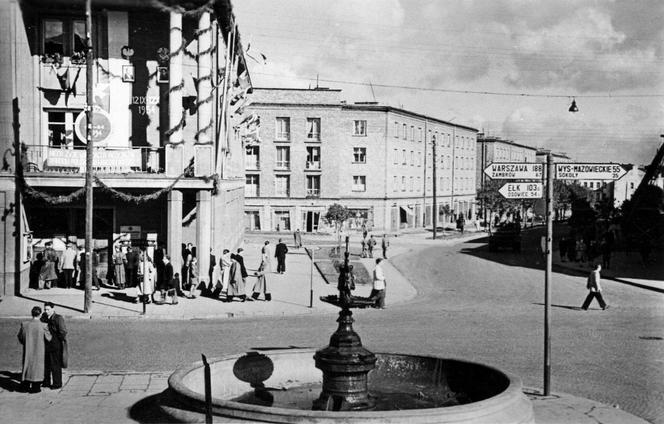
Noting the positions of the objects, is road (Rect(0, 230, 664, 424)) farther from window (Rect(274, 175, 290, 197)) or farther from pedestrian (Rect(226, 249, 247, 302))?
window (Rect(274, 175, 290, 197))

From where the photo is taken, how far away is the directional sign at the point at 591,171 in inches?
501

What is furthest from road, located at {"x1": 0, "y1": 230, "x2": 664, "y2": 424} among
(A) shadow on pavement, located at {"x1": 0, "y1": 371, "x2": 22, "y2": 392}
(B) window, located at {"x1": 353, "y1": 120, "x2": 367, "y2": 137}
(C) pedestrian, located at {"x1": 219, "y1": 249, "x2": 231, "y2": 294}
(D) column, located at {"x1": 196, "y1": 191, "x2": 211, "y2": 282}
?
(B) window, located at {"x1": 353, "y1": 120, "x2": 367, "y2": 137}

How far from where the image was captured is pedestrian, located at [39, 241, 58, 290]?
25344 mm

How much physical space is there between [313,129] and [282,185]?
5.60 m

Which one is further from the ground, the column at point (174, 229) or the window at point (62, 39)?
the window at point (62, 39)

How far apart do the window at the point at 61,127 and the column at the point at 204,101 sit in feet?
13.5

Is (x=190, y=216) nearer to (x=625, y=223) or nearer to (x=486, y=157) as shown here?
(x=625, y=223)

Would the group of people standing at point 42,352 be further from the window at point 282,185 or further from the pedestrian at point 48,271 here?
the window at point 282,185

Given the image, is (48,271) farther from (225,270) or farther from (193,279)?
(225,270)

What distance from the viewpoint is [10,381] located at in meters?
13.9

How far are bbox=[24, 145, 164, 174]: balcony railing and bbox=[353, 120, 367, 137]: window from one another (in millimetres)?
46801

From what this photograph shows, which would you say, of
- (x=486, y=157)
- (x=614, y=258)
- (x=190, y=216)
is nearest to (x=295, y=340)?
(x=190, y=216)

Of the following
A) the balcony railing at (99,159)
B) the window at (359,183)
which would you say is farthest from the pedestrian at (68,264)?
the window at (359,183)

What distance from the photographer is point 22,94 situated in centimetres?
2556
